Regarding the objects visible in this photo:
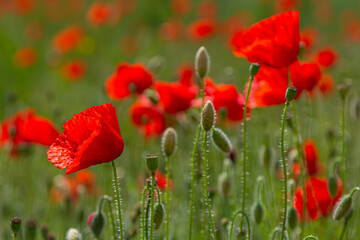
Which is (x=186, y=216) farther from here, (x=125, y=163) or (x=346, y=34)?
(x=346, y=34)

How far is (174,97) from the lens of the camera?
2.43 metres

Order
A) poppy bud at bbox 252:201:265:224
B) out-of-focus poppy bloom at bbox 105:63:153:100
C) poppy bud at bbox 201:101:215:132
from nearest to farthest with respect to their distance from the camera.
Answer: poppy bud at bbox 201:101:215:132 < poppy bud at bbox 252:201:265:224 < out-of-focus poppy bloom at bbox 105:63:153:100

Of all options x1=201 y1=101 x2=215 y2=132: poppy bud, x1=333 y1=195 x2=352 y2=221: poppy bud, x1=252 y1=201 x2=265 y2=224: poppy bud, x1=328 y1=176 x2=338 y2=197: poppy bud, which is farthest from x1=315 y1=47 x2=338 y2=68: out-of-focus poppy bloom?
x1=201 y1=101 x2=215 y2=132: poppy bud

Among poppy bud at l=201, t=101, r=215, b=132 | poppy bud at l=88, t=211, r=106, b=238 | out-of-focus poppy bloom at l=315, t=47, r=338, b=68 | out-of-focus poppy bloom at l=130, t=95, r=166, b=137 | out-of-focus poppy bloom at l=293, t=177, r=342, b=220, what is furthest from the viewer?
out-of-focus poppy bloom at l=315, t=47, r=338, b=68

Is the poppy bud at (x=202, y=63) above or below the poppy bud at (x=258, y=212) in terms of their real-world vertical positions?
above

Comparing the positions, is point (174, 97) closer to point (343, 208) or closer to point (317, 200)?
point (317, 200)

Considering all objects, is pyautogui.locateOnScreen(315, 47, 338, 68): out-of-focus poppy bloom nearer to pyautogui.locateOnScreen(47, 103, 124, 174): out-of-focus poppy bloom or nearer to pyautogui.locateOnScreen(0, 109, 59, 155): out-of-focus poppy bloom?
pyautogui.locateOnScreen(0, 109, 59, 155): out-of-focus poppy bloom

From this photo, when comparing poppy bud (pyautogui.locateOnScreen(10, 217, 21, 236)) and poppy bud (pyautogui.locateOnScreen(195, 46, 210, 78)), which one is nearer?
poppy bud (pyautogui.locateOnScreen(10, 217, 21, 236))

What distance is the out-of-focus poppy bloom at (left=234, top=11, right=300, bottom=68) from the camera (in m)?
1.63

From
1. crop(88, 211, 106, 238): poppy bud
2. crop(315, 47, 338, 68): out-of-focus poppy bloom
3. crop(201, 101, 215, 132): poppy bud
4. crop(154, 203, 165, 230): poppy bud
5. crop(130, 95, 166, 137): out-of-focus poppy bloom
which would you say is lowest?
crop(88, 211, 106, 238): poppy bud

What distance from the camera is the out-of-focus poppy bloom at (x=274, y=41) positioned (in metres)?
1.63

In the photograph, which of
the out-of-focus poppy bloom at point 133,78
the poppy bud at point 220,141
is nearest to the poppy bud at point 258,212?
the poppy bud at point 220,141

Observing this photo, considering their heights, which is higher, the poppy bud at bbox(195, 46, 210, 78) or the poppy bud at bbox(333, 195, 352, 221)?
the poppy bud at bbox(195, 46, 210, 78)

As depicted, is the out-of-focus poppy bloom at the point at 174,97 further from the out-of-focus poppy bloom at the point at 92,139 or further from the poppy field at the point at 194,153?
the out-of-focus poppy bloom at the point at 92,139
